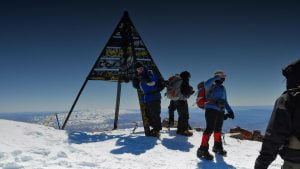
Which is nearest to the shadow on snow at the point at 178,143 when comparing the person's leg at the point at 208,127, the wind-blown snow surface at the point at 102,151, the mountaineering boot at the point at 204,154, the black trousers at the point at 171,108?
the wind-blown snow surface at the point at 102,151

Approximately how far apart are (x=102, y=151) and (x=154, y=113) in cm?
367

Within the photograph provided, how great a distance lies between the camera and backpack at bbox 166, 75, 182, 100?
13.0 m

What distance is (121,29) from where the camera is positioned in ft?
47.9

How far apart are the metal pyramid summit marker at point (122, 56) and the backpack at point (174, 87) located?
70.0 inches

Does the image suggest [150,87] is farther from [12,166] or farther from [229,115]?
[12,166]

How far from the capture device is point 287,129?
3.58m

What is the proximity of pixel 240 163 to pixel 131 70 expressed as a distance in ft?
25.1

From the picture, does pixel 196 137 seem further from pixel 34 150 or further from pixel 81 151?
pixel 34 150

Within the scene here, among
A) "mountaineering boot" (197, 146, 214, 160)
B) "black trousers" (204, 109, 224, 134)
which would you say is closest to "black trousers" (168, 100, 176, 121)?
"black trousers" (204, 109, 224, 134)

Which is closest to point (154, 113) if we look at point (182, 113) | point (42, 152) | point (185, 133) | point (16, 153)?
point (182, 113)

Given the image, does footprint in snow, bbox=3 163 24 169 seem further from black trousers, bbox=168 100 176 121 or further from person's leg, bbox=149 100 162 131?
black trousers, bbox=168 100 176 121

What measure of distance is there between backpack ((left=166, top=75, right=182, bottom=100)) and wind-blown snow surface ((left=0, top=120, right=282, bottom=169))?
5.20ft

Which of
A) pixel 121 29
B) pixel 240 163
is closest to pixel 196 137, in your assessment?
pixel 240 163

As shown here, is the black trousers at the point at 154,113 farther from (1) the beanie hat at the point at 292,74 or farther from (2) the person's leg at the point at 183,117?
(1) the beanie hat at the point at 292,74
